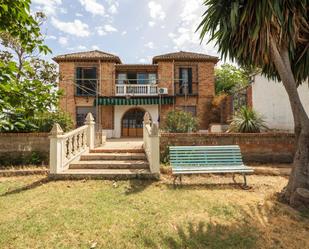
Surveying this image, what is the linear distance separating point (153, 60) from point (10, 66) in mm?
21428

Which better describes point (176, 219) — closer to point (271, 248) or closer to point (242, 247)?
point (242, 247)

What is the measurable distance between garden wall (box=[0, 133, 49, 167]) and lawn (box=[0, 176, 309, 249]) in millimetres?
2494

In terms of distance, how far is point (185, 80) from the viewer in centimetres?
2255

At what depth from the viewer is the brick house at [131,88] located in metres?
21.7

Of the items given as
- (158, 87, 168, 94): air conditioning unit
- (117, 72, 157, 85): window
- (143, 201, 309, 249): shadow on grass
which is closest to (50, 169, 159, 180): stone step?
(143, 201, 309, 249): shadow on grass

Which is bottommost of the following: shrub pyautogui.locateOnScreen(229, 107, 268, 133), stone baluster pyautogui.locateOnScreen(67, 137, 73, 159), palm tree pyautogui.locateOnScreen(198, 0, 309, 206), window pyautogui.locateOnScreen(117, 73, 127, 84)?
stone baluster pyautogui.locateOnScreen(67, 137, 73, 159)

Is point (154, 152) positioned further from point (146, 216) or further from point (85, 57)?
point (85, 57)

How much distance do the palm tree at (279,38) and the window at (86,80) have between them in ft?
58.5

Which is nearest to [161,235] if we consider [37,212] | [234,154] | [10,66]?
[37,212]

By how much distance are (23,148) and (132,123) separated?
1364 cm

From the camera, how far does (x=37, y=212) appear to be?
16.4 feet

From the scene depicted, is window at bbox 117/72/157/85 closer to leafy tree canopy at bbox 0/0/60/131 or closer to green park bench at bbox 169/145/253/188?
green park bench at bbox 169/145/253/188

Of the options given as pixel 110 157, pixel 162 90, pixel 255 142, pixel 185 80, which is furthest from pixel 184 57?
pixel 110 157

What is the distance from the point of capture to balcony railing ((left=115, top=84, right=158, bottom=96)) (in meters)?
21.8
